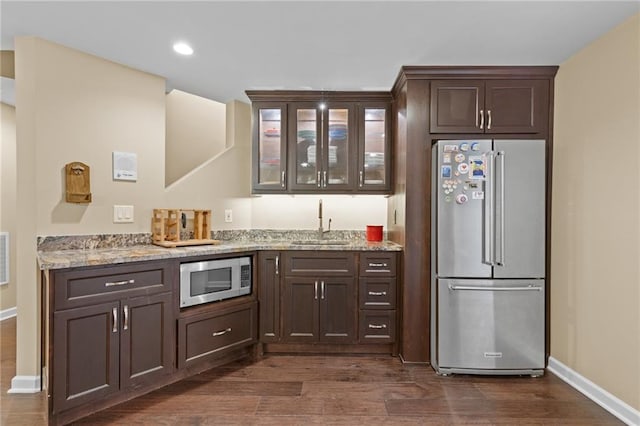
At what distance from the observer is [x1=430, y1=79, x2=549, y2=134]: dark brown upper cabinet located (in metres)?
2.79

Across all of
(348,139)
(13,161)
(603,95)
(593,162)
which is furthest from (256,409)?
(13,161)

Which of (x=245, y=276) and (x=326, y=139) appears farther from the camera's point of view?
(x=326, y=139)

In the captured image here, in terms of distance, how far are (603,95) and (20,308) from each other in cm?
426

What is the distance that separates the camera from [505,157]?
8.54 feet

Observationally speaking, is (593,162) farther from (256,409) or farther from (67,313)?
(67,313)

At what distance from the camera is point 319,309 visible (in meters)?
3.02

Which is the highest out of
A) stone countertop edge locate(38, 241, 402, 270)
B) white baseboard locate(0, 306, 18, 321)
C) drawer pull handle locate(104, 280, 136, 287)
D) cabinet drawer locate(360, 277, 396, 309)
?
stone countertop edge locate(38, 241, 402, 270)

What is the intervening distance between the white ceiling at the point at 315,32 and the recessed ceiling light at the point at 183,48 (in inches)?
2.1

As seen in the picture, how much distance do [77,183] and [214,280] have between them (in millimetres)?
1241

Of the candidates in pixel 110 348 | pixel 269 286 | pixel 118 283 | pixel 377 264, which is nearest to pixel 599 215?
pixel 377 264

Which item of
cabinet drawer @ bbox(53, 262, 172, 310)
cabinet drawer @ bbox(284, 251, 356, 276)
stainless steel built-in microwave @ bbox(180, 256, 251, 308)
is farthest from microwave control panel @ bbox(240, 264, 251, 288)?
cabinet drawer @ bbox(53, 262, 172, 310)

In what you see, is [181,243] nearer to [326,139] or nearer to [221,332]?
[221,332]

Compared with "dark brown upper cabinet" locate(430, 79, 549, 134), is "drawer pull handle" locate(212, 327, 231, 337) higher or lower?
lower

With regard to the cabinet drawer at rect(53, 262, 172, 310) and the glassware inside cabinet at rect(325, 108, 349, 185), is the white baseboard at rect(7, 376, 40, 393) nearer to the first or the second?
the cabinet drawer at rect(53, 262, 172, 310)
